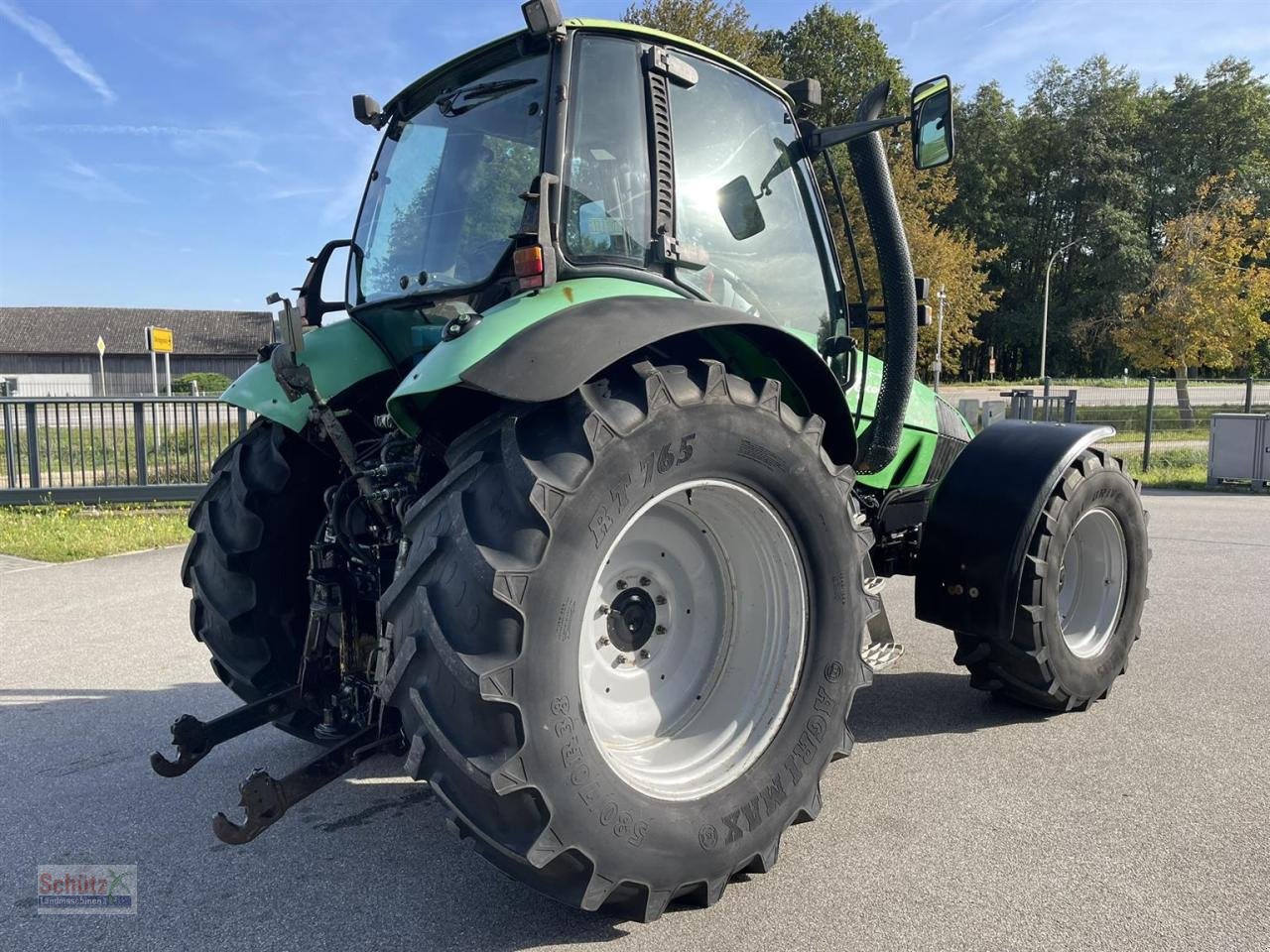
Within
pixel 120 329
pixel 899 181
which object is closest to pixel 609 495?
pixel 899 181

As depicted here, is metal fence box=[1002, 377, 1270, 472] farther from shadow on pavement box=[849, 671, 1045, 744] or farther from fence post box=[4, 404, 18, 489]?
fence post box=[4, 404, 18, 489]

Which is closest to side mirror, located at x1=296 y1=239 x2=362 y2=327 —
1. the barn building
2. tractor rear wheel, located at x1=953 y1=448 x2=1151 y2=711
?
tractor rear wheel, located at x1=953 y1=448 x2=1151 y2=711

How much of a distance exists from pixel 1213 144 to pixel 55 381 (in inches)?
2714

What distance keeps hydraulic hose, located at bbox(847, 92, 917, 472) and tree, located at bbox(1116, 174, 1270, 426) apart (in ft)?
86.5

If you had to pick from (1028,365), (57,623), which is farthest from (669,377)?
(1028,365)

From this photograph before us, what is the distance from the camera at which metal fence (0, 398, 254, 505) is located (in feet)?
32.8

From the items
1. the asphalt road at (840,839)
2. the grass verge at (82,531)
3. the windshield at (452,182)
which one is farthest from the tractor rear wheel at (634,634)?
the grass verge at (82,531)

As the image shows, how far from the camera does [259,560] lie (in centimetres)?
328

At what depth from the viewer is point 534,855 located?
2004mm

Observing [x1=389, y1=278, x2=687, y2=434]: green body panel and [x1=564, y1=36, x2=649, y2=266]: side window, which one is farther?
[x1=564, y1=36, x2=649, y2=266]: side window

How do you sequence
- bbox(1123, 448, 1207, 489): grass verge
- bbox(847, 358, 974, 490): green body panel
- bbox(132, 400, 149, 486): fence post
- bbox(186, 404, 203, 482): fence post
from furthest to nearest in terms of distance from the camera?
bbox(1123, 448, 1207, 489): grass verge → bbox(186, 404, 203, 482): fence post → bbox(132, 400, 149, 486): fence post → bbox(847, 358, 974, 490): green body panel

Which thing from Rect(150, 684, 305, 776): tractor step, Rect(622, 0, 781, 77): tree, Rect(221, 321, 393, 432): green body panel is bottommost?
Rect(150, 684, 305, 776): tractor step

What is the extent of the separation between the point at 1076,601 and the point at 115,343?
6827 centimetres

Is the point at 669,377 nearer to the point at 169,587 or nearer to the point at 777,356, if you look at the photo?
the point at 777,356
